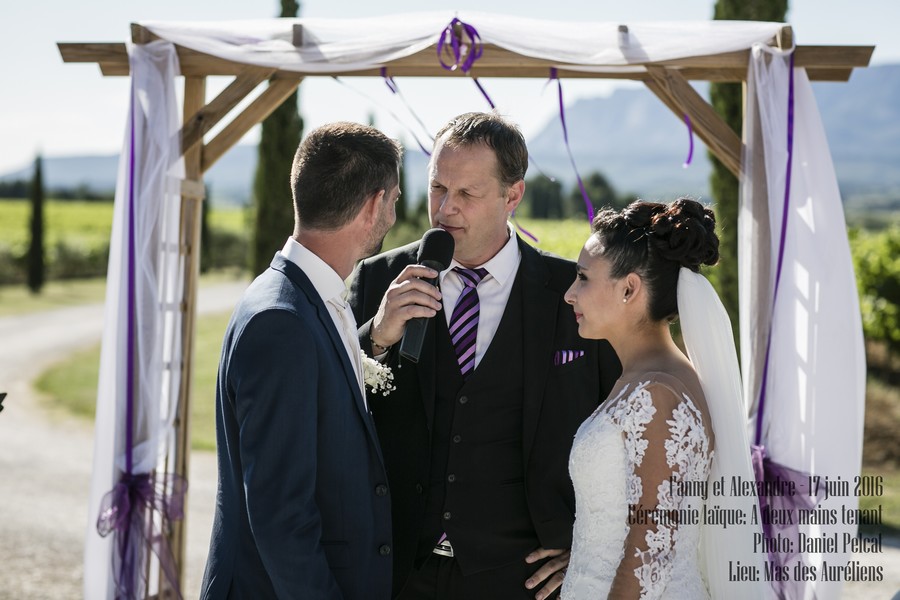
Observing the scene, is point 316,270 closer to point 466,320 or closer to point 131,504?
point 466,320

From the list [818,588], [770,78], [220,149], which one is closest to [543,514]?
[818,588]

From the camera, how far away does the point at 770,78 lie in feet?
14.2

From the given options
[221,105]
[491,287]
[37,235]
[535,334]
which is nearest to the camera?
[535,334]

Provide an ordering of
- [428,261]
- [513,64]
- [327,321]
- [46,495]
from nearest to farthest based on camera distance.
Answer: [327,321], [428,261], [513,64], [46,495]

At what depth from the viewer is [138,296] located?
170 inches

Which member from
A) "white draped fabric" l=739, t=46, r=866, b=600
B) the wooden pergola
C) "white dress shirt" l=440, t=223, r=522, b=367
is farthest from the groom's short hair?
"white draped fabric" l=739, t=46, r=866, b=600

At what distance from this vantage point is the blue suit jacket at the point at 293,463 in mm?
2033

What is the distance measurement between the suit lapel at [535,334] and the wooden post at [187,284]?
2.40m

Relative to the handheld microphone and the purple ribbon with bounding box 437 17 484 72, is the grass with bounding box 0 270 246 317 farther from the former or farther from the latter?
the handheld microphone

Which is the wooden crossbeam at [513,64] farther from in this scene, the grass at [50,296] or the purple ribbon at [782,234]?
the grass at [50,296]

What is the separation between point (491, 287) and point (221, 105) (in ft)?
7.48

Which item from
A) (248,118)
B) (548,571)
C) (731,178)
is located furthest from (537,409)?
(731,178)

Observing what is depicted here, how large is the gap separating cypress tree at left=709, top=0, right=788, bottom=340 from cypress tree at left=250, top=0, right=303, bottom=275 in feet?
15.7

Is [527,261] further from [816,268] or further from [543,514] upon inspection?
[816,268]
